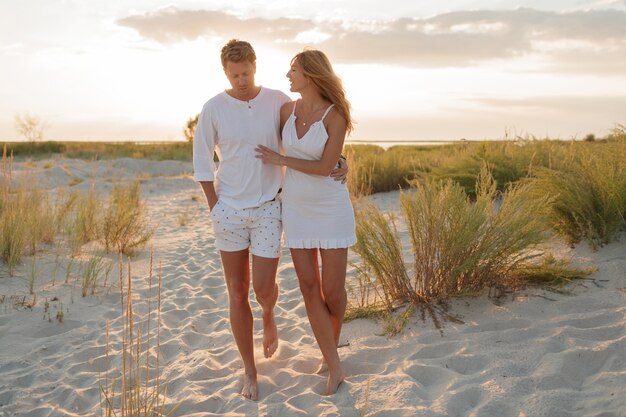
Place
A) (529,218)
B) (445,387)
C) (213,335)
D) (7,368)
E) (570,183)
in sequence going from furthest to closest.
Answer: (570,183) < (213,335) < (529,218) < (7,368) < (445,387)

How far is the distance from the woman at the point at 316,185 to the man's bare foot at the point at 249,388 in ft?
1.43

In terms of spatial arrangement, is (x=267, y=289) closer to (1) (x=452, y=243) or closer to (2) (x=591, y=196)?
(1) (x=452, y=243)

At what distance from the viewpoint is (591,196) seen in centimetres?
546

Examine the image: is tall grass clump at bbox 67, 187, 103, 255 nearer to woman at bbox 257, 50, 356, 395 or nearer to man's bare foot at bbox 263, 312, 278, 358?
man's bare foot at bbox 263, 312, 278, 358

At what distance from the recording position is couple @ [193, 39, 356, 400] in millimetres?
3504

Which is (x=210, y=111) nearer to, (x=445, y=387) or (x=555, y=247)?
(x=445, y=387)

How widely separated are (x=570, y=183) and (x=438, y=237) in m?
1.74

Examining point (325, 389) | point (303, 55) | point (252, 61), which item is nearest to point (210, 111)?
point (252, 61)

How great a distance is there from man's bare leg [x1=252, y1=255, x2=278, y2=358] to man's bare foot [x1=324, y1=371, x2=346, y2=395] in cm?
63

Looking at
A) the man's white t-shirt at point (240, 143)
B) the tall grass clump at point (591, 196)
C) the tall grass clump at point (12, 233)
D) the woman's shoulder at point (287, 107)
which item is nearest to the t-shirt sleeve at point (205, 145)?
the man's white t-shirt at point (240, 143)

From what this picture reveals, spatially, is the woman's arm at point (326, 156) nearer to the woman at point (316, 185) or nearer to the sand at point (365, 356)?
the woman at point (316, 185)

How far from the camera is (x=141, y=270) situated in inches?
277

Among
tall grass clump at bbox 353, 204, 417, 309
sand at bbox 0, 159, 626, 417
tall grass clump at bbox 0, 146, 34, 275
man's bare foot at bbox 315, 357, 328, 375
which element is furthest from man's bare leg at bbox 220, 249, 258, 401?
tall grass clump at bbox 0, 146, 34, 275

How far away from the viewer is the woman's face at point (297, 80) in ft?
11.6
